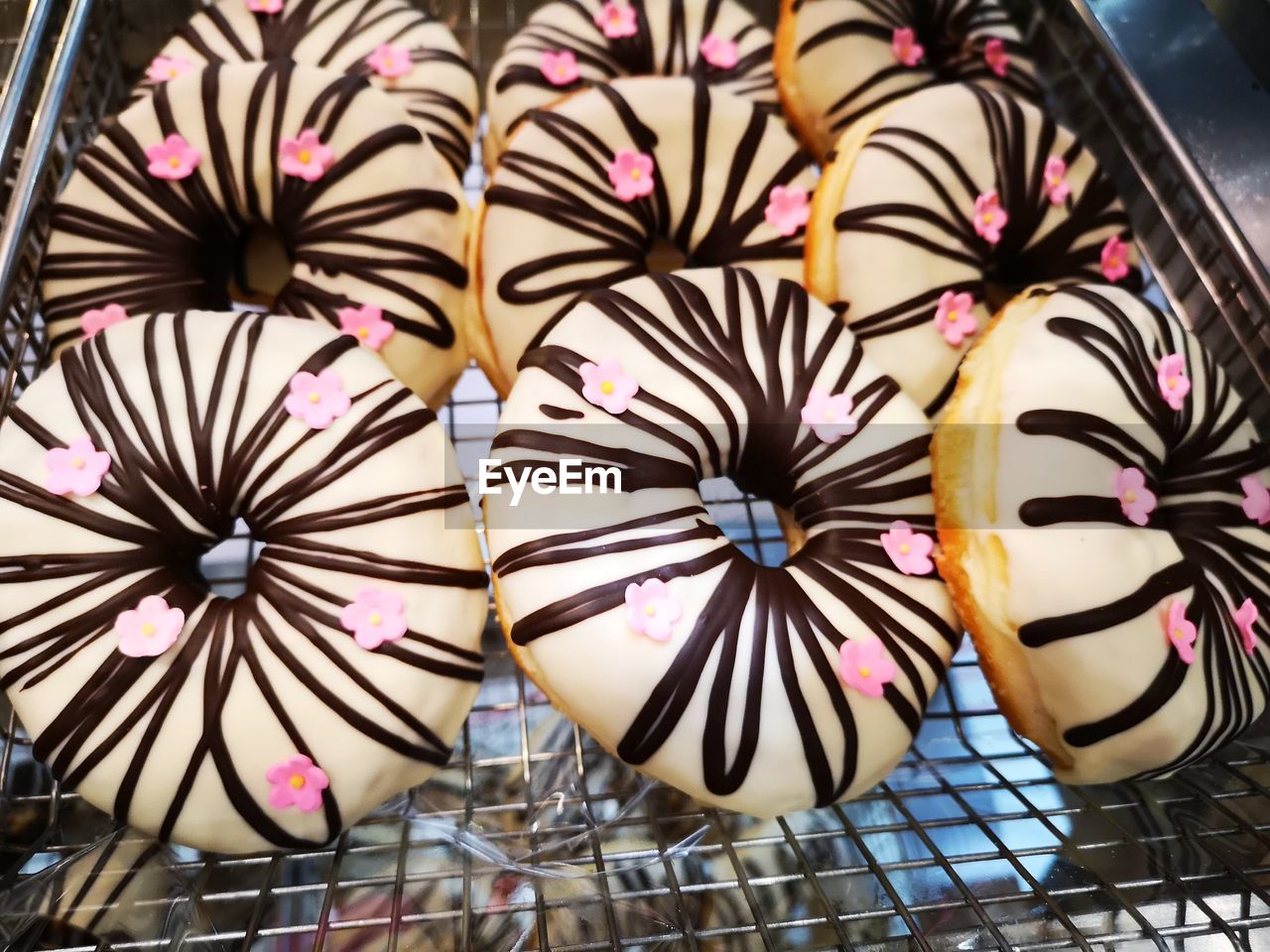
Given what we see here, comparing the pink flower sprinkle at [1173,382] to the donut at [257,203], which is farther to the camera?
the donut at [257,203]

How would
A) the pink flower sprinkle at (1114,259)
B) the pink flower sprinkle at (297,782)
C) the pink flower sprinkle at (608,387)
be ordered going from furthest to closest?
1. the pink flower sprinkle at (1114,259)
2. the pink flower sprinkle at (608,387)
3. the pink flower sprinkle at (297,782)

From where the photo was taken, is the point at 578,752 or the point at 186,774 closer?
the point at 186,774

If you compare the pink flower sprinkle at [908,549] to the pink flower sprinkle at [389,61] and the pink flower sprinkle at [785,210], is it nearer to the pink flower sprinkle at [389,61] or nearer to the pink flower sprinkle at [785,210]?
the pink flower sprinkle at [785,210]

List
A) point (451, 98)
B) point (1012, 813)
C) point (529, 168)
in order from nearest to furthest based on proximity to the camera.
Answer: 1. point (1012, 813)
2. point (529, 168)
3. point (451, 98)

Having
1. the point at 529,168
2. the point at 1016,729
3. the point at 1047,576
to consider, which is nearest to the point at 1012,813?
the point at 1016,729

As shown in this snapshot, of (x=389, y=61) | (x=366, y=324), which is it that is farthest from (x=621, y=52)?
(x=366, y=324)

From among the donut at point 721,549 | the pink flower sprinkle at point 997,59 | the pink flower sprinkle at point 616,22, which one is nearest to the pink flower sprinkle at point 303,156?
the donut at point 721,549

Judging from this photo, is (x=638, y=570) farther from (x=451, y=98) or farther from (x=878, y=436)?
(x=451, y=98)

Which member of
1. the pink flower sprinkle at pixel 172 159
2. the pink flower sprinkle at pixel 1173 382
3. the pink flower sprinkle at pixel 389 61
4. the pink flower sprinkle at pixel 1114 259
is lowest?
the pink flower sprinkle at pixel 1173 382
